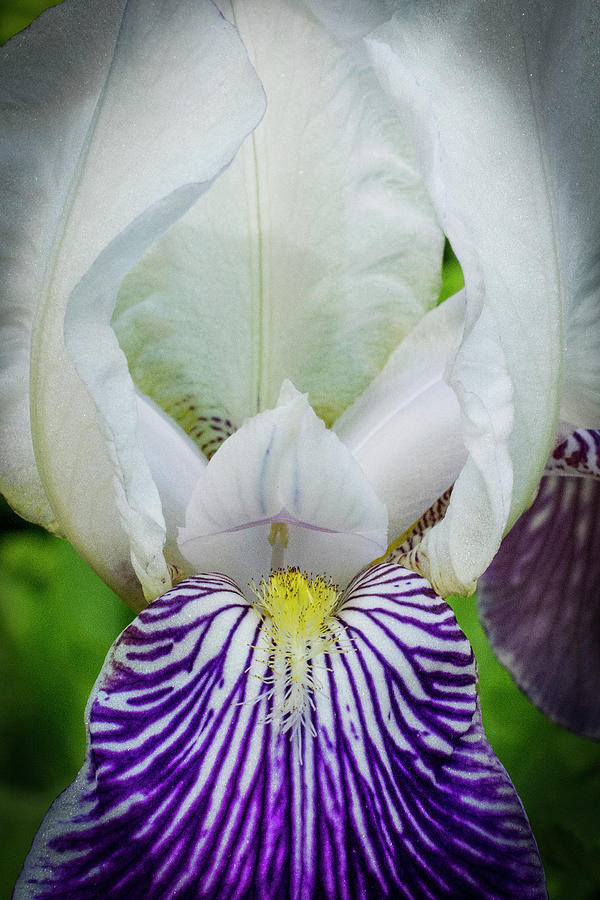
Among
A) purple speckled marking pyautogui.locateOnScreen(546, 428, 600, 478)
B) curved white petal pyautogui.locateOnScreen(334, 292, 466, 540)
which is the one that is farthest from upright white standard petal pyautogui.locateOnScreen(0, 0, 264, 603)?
purple speckled marking pyautogui.locateOnScreen(546, 428, 600, 478)

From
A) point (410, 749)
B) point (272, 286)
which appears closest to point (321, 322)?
point (272, 286)

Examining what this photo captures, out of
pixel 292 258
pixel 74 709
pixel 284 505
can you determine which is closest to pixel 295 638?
pixel 284 505

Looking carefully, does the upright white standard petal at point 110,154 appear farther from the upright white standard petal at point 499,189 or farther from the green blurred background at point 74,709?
the green blurred background at point 74,709

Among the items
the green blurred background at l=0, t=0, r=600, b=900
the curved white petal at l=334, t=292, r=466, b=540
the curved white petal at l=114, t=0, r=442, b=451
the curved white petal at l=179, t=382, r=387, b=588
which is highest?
the curved white petal at l=114, t=0, r=442, b=451

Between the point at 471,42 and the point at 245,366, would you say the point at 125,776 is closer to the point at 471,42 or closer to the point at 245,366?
the point at 245,366

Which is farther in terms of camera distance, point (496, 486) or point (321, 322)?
point (321, 322)

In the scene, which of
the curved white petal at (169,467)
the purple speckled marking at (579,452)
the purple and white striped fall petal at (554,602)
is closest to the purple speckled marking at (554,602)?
the purple and white striped fall petal at (554,602)

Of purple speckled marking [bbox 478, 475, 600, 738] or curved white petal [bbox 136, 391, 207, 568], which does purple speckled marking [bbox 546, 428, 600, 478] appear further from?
curved white petal [bbox 136, 391, 207, 568]
